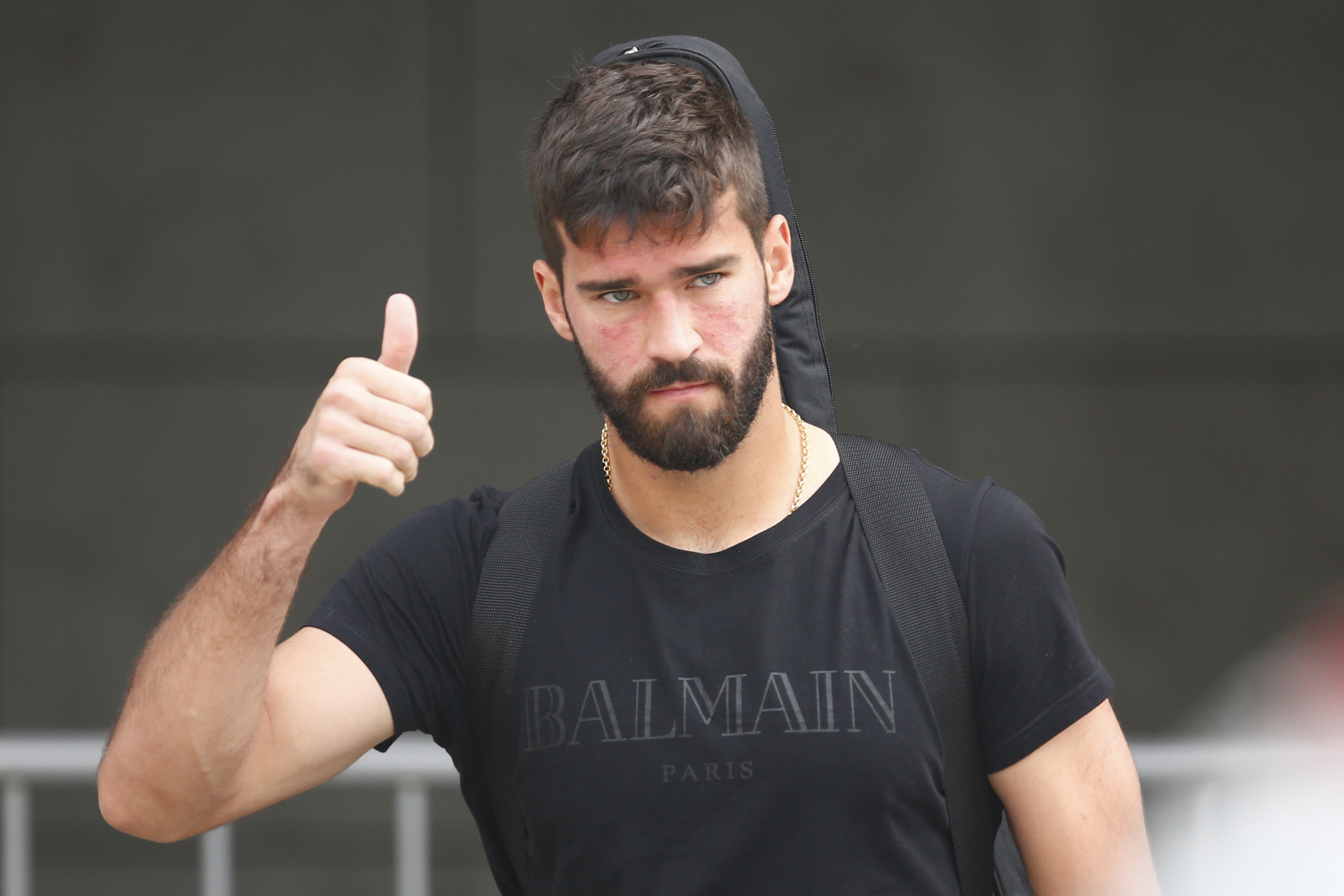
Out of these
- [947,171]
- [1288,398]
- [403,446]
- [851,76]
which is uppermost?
[851,76]

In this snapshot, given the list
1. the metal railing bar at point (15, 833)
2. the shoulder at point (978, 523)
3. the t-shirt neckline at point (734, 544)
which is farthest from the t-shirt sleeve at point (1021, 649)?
the metal railing bar at point (15, 833)

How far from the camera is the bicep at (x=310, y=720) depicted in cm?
181

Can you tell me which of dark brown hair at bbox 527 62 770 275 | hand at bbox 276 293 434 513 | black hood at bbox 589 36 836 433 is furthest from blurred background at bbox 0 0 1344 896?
hand at bbox 276 293 434 513

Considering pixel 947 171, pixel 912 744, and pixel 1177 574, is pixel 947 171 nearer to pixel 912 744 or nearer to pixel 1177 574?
pixel 1177 574

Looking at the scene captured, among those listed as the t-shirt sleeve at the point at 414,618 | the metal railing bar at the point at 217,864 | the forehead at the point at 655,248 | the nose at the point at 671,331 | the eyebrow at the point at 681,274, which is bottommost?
the metal railing bar at the point at 217,864

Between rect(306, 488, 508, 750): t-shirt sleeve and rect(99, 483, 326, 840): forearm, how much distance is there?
20 cm

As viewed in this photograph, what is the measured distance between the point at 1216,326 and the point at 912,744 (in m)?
3.04

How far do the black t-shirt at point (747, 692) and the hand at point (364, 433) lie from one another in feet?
1.24

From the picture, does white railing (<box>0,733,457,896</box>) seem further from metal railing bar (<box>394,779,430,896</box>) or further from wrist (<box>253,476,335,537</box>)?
wrist (<box>253,476,335,537</box>)

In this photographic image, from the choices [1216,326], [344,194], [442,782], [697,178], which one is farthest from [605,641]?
[1216,326]

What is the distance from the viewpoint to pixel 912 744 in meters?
1.76

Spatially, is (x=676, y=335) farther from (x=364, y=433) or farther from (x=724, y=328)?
(x=364, y=433)

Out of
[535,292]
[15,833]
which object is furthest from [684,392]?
[535,292]

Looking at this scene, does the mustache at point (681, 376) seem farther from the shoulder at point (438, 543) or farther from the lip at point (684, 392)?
the shoulder at point (438, 543)
